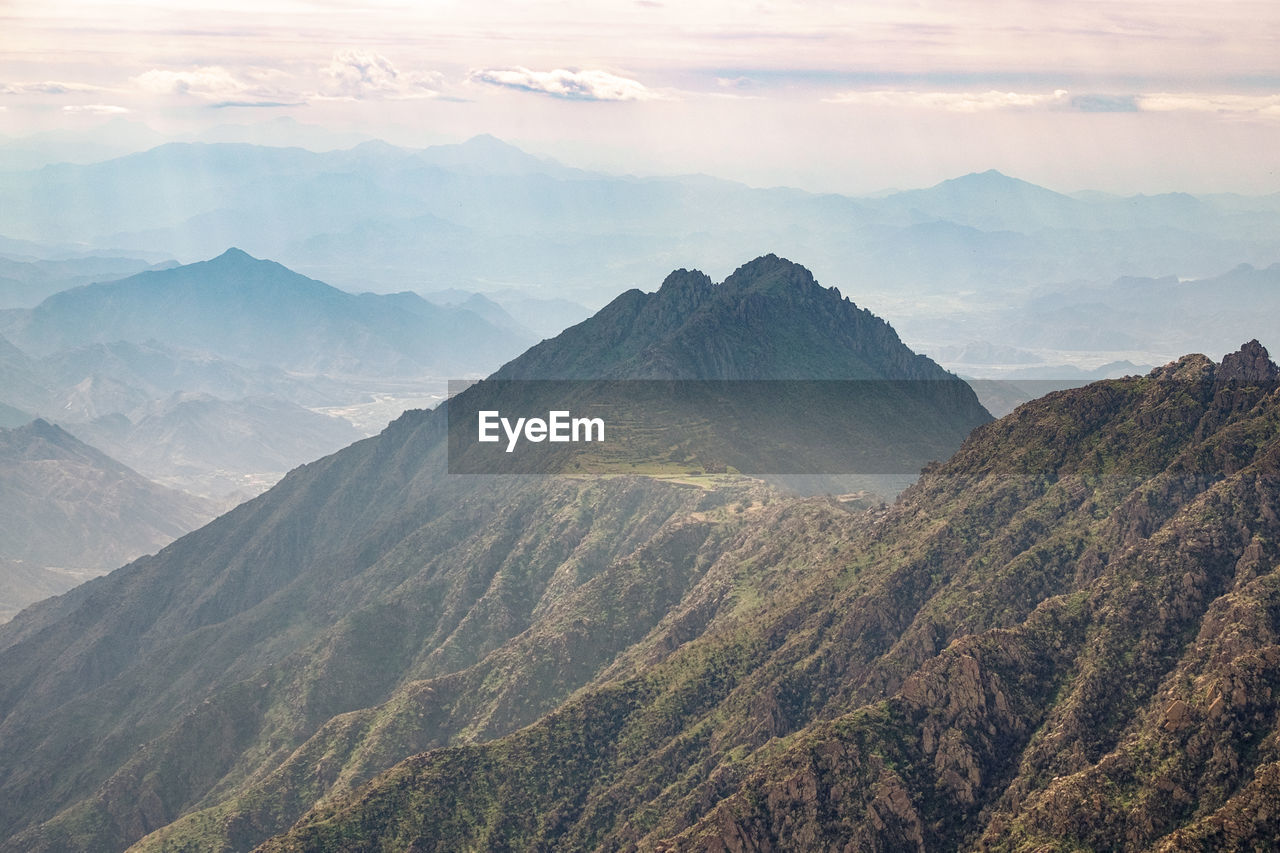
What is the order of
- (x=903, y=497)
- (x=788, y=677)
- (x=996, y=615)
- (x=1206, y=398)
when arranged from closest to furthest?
1. (x=996, y=615)
2. (x=788, y=677)
3. (x=1206, y=398)
4. (x=903, y=497)

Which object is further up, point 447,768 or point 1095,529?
point 1095,529

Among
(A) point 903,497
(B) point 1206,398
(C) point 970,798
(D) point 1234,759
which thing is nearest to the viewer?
(D) point 1234,759

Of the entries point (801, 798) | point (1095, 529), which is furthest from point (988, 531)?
point (801, 798)

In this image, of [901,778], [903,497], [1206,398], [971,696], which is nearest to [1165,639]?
[971,696]

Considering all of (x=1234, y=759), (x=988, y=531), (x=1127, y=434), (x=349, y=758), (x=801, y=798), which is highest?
(x=1127, y=434)

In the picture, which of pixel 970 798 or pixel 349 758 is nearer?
pixel 970 798

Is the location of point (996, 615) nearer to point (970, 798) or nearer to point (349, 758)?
point (970, 798)
